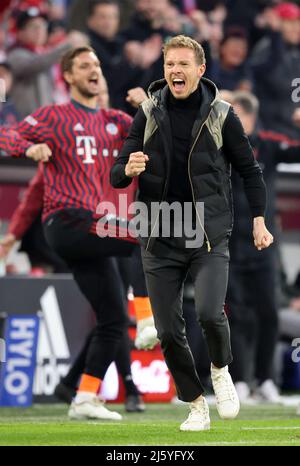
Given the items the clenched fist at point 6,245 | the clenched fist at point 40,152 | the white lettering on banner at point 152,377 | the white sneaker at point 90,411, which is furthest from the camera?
the white lettering on banner at point 152,377

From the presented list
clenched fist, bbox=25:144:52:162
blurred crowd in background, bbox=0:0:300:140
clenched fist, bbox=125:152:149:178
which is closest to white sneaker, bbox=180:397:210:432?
clenched fist, bbox=125:152:149:178

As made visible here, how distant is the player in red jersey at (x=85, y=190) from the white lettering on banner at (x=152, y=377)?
73.8 inches

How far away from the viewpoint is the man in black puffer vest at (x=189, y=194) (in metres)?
7.11

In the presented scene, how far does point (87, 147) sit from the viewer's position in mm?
9023

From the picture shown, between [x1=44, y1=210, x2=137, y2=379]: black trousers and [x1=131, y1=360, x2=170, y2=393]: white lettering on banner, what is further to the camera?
[x1=131, y1=360, x2=170, y2=393]: white lettering on banner

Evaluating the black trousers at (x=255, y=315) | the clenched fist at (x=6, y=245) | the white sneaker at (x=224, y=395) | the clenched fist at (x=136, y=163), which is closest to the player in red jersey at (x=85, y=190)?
the clenched fist at (x=6, y=245)

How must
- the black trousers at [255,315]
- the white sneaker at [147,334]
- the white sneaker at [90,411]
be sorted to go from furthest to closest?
the black trousers at [255,315], the white sneaker at [90,411], the white sneaker at [147,334]

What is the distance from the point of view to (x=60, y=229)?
29.0 ft

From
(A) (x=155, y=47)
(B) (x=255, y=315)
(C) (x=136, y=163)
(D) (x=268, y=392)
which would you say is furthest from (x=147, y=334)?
(A) (x=155, y=47)

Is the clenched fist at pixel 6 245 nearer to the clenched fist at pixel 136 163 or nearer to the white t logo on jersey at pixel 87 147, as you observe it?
the white t logo on jersey at pixel 87 147

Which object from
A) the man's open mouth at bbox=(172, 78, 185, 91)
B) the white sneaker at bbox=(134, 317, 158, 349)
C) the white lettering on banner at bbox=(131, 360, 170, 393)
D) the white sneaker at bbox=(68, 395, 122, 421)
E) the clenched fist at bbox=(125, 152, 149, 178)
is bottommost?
the white lettering on banner at bbox=(131, 360, 170, 393)

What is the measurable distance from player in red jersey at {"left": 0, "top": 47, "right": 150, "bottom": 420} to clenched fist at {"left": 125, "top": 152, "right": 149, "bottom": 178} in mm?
1801

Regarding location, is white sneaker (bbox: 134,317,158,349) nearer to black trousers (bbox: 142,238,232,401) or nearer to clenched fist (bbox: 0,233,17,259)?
black trousers (bbox: 142,238,232,401)

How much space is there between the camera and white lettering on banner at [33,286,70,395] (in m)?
10.5
